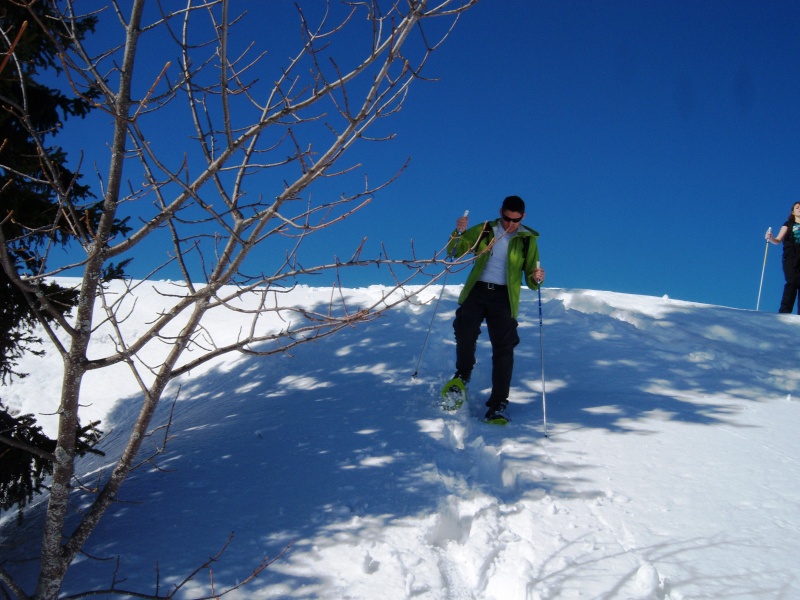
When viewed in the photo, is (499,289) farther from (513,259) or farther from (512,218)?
(512,218)

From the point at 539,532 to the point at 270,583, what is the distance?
1652mm

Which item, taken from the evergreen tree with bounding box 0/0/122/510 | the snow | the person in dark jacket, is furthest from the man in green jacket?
the person in dark jacket

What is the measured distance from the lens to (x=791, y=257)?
10438 millimetres

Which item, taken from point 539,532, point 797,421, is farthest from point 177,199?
point 797,421

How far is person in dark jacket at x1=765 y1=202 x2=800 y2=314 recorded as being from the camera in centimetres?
1035

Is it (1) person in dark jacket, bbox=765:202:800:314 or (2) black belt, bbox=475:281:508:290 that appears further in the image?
(1) person in dark jacket, bbox=765:202:800:314

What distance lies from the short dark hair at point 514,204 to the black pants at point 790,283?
24.9 feet

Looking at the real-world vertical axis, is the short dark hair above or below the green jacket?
above

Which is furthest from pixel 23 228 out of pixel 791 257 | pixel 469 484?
pixel 791 257

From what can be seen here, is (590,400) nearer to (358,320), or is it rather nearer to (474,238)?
(474,238)

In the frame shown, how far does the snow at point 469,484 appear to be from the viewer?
3273 millimetres

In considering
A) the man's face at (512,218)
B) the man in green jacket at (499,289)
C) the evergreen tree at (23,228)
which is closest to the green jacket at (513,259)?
the man in green jacket at (499,289)

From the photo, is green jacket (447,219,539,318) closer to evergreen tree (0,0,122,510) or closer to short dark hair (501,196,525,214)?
short dark hair (501,196,525,214)

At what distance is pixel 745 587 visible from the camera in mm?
3025
